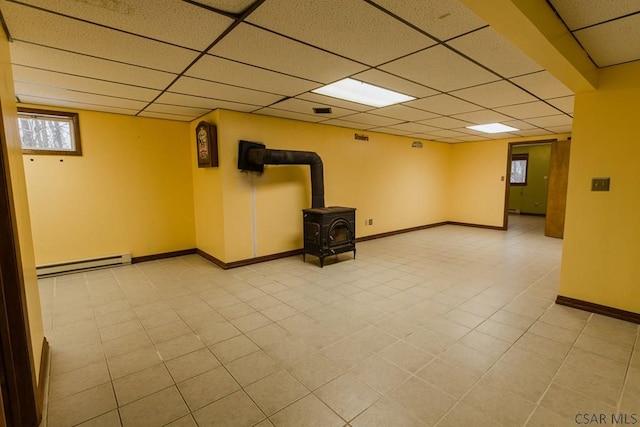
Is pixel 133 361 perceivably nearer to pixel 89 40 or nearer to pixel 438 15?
pixel 89 40

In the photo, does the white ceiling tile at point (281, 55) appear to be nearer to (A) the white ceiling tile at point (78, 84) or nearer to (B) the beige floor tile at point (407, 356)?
(A) the white ceiling tile at point (78, 84)

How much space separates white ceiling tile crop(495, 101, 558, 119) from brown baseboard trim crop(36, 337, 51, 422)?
5.45 metres

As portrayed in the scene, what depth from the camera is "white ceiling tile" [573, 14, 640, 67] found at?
1.98 meters

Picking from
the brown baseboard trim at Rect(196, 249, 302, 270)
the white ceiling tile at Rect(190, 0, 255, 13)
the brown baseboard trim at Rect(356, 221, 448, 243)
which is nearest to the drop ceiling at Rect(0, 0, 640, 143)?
the white ceiling tile at Rect(190, 0, 255, 13)

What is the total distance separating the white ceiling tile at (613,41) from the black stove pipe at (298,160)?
3.38 metres

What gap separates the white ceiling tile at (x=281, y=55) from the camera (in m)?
2.08

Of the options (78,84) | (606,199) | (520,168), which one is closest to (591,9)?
(606,199)

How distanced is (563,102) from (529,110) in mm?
470

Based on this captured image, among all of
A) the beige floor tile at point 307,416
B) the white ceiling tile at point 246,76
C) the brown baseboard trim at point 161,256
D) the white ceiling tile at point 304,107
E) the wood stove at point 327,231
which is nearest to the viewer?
the beige floor tile at point 307,416

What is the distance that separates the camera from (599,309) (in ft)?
9.68

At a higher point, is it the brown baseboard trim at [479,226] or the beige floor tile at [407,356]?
the brown baseboard trim at [479,226]

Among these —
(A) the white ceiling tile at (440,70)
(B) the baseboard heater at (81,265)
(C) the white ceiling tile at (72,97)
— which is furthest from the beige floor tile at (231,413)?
(B) the baseboard heater at (81,265)

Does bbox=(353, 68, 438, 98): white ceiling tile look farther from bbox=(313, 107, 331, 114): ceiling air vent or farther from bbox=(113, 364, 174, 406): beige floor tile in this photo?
bbox=(113, 364, 174, 406): beige floor tile

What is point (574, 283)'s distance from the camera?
3.11 metres
